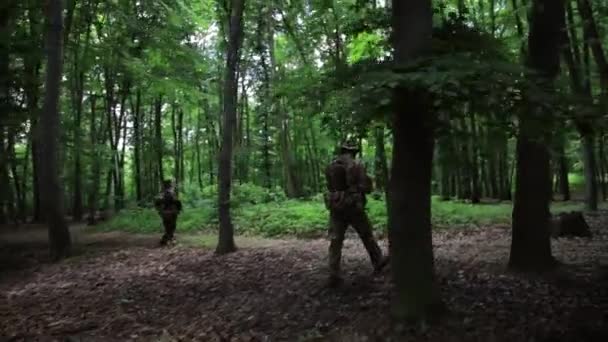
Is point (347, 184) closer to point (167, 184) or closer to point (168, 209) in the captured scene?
point (168, 209)

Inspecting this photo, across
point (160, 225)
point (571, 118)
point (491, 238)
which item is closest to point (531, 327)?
point (571, 118)

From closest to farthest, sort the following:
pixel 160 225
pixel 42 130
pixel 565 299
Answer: pixel 565 299
pixel 42 130
pixel 160 225

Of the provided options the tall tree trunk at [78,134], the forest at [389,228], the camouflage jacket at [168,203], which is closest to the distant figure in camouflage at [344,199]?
the forest at [389,228]

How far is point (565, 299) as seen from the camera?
20.6 ft

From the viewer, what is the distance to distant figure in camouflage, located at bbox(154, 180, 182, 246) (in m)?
14.3

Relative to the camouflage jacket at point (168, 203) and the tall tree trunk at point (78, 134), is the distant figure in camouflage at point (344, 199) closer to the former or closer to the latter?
the camouflage jacket at point (168, 203)

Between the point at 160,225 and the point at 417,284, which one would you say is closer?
the point at 417,284

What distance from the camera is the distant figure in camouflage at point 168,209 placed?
563 inches

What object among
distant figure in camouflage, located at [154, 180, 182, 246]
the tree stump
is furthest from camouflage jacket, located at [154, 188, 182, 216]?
the tree stump

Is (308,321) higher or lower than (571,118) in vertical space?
lower

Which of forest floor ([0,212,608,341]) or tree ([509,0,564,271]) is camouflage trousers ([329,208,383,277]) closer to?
forest floor ([0,212,608,341])

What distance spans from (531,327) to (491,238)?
654cm

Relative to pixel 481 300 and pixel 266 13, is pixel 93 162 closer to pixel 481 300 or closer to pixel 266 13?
pixel 266 13

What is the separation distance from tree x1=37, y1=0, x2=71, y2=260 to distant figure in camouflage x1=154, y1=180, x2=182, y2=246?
2335 millimetres
